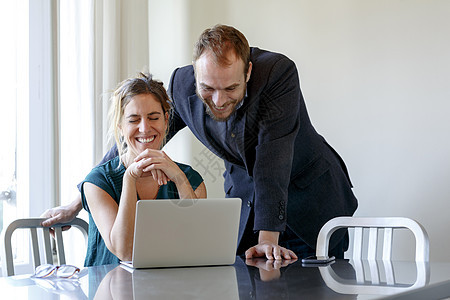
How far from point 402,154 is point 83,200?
1258 mm

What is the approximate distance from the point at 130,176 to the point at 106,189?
12cm

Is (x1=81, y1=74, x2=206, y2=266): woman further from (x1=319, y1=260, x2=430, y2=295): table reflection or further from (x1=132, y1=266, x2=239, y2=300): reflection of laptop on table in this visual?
(x1=319, y1=260, x2=430, y2=295): table reflection

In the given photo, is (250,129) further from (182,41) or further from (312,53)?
(182,41)

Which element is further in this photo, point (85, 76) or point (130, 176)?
point (85, 76)

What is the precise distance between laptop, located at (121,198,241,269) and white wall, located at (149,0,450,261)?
118 cm

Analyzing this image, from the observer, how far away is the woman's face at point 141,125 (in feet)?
5.52

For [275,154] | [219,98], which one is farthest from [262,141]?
[219,98]

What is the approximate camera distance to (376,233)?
5.06 feet

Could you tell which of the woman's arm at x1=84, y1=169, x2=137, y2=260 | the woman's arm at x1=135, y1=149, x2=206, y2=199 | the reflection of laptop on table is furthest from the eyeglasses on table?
the woman's arm at x1=135, y1=149, x2=206, y2=199

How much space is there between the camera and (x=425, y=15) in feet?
7.20

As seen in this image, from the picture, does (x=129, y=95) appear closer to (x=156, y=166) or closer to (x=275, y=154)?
(x=156, y=166)

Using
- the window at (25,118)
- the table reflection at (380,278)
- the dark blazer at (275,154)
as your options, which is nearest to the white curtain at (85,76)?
the window at (25,118)

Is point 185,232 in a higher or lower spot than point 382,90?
lower

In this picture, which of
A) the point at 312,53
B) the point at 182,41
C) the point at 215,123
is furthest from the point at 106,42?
the point at 215,123
